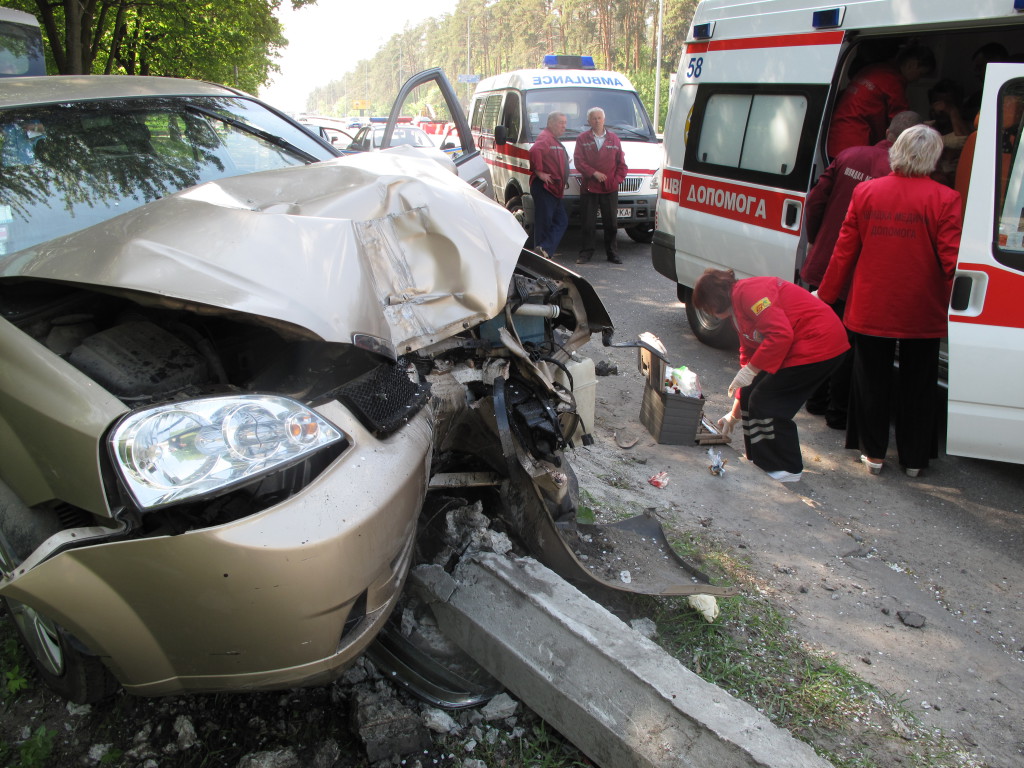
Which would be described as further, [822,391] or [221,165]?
[822,391]

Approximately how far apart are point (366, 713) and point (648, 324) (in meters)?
5.50

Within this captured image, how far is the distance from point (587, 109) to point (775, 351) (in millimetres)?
7515

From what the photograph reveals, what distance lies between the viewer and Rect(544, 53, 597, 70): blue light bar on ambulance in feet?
36.6

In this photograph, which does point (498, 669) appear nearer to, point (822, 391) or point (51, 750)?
point (51, 750)

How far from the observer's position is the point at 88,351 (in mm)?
2080

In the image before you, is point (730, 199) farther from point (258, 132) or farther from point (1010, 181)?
point (258, 132)

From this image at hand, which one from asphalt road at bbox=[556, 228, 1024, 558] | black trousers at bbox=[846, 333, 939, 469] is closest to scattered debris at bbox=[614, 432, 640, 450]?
asphalt road at bbox=[556, 228, 1024, 558]

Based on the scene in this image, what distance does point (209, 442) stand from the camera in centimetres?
182

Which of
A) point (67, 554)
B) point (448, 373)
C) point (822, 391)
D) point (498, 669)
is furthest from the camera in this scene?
point (822, 391)

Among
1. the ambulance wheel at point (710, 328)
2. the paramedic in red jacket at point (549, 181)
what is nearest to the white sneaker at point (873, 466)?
the ambulance wheel at point (710, 328)

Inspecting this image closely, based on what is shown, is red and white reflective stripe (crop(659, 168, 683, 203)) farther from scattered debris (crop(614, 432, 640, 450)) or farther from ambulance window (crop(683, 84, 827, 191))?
scattered debris (crop(614, 432, 640, 450))

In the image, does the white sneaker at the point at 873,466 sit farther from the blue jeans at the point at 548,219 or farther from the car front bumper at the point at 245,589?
the blue jeans at the point at 548,219

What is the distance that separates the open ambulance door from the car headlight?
10.3 feet

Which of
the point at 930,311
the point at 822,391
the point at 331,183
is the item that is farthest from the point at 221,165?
the point at 822,391
